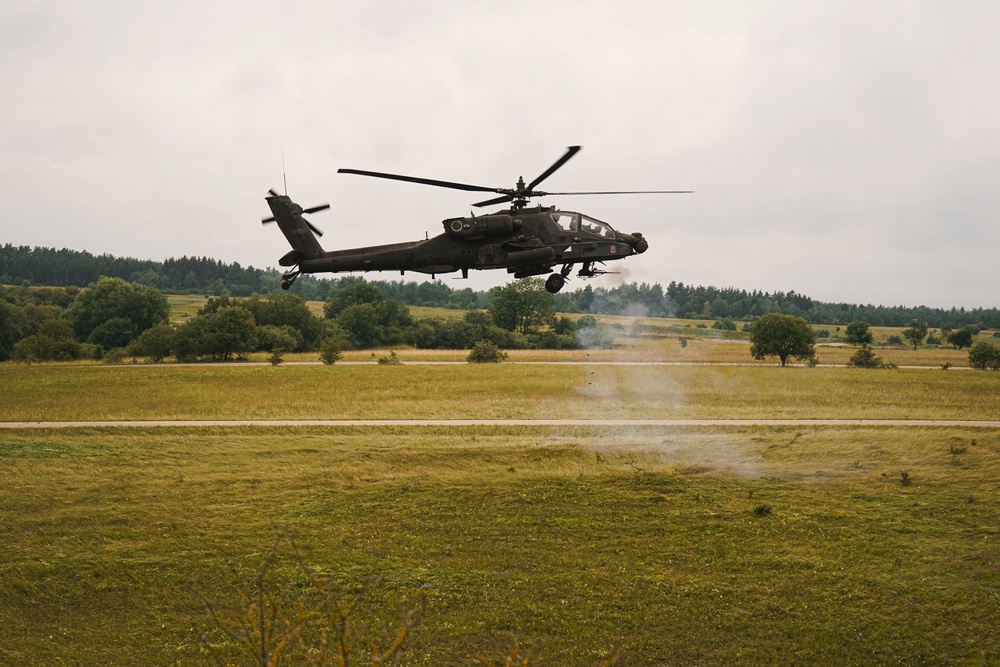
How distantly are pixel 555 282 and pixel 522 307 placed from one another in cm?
9894

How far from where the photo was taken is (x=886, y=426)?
6706 centimetres

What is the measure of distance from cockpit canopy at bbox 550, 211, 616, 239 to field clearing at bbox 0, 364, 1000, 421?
1812 inches

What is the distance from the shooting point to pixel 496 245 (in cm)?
2631

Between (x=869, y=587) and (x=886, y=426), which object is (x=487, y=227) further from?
(x=886, y=426)

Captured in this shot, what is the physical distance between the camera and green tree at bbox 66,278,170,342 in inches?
5167

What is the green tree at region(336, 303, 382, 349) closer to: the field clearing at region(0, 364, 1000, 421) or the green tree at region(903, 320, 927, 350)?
the field clearing at region(0, 364, 1000, 421)

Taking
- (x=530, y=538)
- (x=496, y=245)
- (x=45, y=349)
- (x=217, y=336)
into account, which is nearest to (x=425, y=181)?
(x=496, y=245)

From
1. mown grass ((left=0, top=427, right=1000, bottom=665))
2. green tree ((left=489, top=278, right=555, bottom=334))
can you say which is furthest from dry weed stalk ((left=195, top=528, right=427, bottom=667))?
green tree ((left=489, top=278, right=555, bottom=334))

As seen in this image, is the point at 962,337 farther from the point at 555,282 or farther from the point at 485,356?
the point at 555,282

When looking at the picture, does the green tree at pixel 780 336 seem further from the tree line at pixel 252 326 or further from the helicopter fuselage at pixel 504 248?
the helicopter fuselage at pixel 504 248

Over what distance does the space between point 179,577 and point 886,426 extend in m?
58.1

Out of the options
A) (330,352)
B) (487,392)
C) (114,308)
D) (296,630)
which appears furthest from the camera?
(114,308)

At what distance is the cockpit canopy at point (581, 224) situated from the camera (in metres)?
26.7

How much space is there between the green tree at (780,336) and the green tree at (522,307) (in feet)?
126
